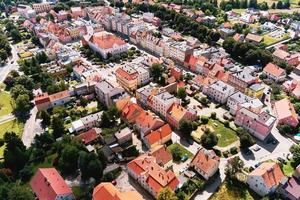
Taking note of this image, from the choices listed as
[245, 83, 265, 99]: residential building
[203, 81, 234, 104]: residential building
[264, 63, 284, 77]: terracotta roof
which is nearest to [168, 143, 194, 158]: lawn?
[203, 81, 234, 104]: residential building

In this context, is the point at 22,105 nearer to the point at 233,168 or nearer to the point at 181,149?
the point at 181,149

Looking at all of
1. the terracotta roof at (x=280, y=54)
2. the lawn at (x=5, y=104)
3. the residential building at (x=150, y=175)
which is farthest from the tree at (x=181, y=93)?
the lawn at (x=5, y=104)

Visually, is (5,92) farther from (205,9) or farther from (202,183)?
(205,9)

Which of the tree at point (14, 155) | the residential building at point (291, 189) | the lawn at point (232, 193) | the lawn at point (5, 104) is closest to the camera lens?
the residential building at point (291, 189)

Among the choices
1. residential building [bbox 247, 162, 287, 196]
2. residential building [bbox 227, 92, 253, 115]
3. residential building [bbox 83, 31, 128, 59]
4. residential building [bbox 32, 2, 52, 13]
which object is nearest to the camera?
residential building [bbox 247, 162, 287, 196]

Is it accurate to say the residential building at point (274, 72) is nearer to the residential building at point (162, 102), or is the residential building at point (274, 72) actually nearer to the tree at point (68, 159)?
the residential building at point (162, 102)

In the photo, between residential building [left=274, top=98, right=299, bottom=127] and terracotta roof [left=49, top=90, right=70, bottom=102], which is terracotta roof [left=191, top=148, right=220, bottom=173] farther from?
terracotta roof [left=49, top=90, right=70, bottom=102]

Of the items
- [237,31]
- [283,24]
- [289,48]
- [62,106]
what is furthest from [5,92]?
[283,24]
